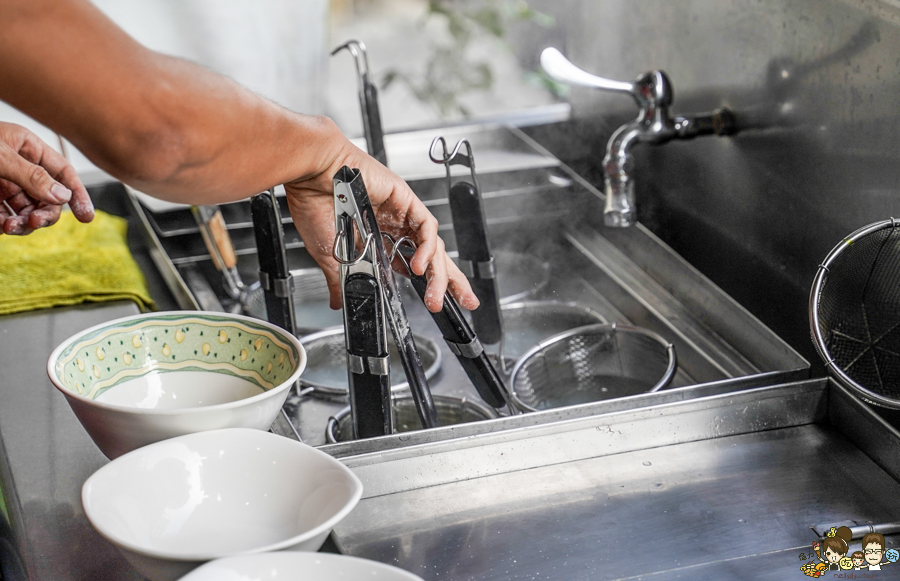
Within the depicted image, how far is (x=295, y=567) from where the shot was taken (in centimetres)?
63

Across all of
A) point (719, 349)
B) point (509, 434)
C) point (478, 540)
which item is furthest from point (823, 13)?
point (478, 540)

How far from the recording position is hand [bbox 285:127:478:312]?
927 millimetres

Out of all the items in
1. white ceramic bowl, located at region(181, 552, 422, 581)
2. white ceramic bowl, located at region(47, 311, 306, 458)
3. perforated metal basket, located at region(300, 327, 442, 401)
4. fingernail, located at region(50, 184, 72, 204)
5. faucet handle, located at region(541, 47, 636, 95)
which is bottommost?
perforated metal basket, located at region(300, 327, 442, 401)

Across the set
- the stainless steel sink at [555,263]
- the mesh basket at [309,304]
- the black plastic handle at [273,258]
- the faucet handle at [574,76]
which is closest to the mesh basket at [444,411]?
the stainless steel sink at [555,263]

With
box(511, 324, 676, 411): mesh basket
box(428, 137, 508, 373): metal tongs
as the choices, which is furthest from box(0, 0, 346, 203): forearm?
box(511, 324, 676, 411): mesh basket

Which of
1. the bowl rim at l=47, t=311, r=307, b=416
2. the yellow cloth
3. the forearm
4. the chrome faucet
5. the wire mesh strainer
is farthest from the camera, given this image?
the yellow cloth

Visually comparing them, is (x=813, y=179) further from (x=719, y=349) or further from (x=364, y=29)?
(x=364, y=29)

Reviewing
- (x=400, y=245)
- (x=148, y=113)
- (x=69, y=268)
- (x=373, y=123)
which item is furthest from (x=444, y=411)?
(x=69, y=268)

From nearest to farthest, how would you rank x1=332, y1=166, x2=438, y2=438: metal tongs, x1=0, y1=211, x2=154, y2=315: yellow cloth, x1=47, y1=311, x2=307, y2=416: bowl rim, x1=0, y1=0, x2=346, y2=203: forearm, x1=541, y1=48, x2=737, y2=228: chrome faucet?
x1=0, y1=0, x2=346, y2=203: forearm
x1=47, y1=311, x2=307, y2=416: bowl rim
x1=332, y1=166, x2=438, y2=438: metal tongs
x1=541, y1=48, x2=737, y2=228: chrome faucet
x1=0, y1=211, x2=154, y2=315: yellow cloth

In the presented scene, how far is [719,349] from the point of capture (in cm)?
128

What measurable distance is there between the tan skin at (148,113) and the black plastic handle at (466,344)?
0.72ft

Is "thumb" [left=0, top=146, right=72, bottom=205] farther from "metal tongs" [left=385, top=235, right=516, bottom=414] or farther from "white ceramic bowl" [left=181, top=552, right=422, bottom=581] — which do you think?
"white ceramic bowl" [left=181, top=552, right=422, bottom=581]

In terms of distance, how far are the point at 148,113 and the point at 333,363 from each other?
2.39 feet

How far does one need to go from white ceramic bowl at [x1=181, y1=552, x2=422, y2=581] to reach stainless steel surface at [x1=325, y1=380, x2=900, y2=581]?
0.79 feet
